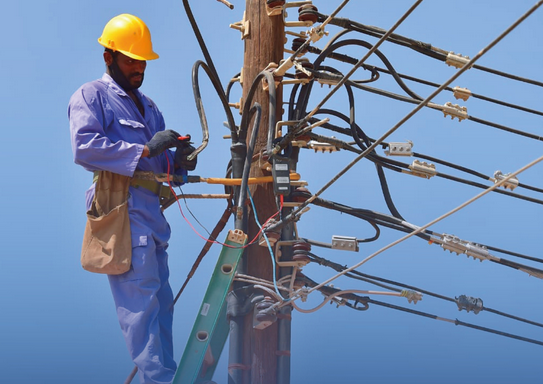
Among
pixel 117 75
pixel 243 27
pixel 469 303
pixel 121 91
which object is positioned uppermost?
pixel 243 27

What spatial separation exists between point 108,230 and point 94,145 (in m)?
0.52

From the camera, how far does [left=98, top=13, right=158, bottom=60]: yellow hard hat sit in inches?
231

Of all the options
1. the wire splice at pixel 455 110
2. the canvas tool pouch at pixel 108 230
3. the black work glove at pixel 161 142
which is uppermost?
the wire splice at pixel 455 110

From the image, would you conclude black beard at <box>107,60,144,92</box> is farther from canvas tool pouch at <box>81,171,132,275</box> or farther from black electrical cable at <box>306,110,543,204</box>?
black electrical cable at <box>306,110,543,204</box>

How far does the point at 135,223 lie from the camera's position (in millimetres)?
5590

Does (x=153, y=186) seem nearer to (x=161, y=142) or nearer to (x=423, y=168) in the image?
(x=161, y=142)

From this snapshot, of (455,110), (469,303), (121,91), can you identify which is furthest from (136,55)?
(469,303)

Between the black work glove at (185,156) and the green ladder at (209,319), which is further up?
the black work glove at (185,156)

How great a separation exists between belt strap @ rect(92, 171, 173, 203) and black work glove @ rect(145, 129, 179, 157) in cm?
24

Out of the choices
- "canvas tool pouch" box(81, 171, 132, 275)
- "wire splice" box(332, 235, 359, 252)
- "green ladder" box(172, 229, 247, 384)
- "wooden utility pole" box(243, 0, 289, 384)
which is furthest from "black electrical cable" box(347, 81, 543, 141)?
"canvas tool pouch" box(81, 171, 132, 275)

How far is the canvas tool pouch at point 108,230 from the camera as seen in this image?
17.8 ft

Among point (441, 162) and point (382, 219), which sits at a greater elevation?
point (441, 162)

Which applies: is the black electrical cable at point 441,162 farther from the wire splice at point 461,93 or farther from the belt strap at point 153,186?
the belt strap at point 153,186

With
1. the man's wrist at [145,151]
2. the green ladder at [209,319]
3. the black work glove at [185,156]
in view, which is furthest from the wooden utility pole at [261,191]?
the man's wrist at [145,151]
